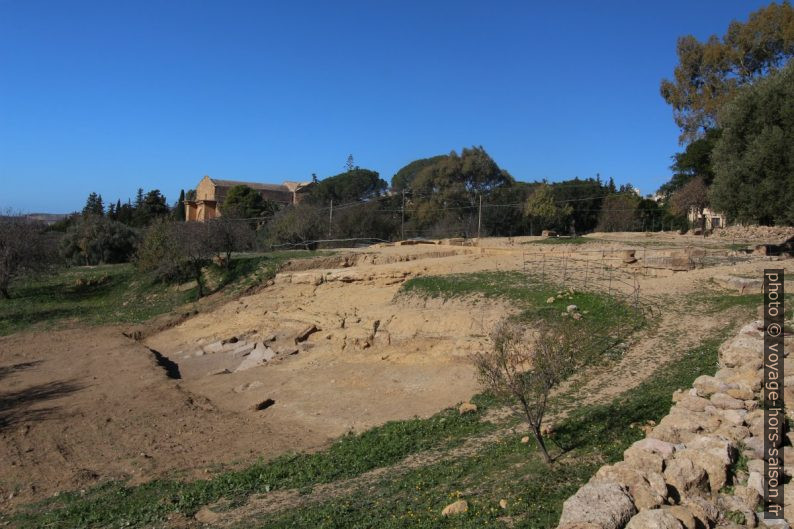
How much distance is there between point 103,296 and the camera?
29219mm

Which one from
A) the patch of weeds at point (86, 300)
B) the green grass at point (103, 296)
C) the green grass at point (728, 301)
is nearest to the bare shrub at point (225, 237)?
the green grass at point (103, 296)

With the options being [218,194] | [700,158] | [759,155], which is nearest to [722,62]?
[700,158]

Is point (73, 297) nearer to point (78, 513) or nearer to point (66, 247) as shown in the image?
point (66, 247)

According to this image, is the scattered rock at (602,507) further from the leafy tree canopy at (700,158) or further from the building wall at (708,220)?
the building wall at (708,220)

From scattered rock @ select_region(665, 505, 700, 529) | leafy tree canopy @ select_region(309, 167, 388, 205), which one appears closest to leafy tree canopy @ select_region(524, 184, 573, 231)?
leafy tree canopy @ select_region(309, 167, 388, 205)

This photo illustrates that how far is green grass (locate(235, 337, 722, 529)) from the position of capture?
5.95 metres

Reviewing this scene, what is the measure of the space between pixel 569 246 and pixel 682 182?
18680 mm

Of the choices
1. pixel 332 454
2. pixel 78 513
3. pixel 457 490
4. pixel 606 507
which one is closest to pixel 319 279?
pixel 332 454

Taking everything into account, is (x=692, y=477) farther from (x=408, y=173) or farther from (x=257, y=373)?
(x=408, y=173)

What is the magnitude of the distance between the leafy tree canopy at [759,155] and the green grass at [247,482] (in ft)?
51.8

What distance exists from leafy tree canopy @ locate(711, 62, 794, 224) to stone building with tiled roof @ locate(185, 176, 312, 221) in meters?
47.4

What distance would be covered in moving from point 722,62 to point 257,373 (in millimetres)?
37312

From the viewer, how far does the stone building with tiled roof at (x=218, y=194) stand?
6412 centimetres

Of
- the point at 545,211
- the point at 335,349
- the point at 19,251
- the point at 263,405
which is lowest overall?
the point at 263,405
